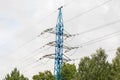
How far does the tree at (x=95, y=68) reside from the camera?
51312 millimetres

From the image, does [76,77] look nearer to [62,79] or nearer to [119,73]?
[119,73]

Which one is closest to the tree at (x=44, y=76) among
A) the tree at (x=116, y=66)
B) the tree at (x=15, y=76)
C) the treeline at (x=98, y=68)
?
the tree at (x=15, y=76)

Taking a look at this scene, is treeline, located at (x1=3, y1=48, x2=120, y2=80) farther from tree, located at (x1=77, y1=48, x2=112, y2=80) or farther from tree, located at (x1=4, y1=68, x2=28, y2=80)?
tree, located at (x1=4, y1=68, x2=28, y2=80)

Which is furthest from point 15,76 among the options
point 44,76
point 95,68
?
point 95,68

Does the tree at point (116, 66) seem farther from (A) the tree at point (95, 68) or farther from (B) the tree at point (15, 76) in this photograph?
(B) the tree at point (15, 76)

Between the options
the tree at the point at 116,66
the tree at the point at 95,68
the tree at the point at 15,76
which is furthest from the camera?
the tree at the point at 15,76

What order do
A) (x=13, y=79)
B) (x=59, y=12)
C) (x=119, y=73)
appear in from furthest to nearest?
1. (x=13, y=79)
2. (x=59, y=12)
3. (x=119, y=73)

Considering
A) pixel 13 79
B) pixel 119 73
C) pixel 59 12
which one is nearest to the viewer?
pixel 119 73

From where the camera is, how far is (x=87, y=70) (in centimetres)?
5225

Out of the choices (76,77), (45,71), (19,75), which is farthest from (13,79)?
(76,77)

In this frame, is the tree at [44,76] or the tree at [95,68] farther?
the tree at [44,76]

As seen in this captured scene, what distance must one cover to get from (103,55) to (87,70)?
3.10 m

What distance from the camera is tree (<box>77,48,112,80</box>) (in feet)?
168

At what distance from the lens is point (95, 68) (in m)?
51.9
